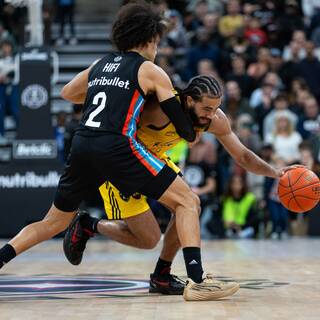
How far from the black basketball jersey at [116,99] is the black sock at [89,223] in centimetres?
116

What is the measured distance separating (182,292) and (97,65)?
64.1 inches

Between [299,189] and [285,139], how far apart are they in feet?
25.4

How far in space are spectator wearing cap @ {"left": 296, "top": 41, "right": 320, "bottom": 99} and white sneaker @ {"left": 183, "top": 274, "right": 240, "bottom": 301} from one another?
34.7 ft

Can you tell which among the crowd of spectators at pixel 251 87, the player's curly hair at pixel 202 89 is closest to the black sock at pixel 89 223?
the player's curly hair at pixel 202 89

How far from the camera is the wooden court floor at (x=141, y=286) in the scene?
5.68 meters

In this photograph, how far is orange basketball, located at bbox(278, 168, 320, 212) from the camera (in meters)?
6.89

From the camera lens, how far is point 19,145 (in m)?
13.4

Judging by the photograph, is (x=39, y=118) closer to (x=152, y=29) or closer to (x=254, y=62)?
(x=254, y=62)

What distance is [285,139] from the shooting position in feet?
47.8

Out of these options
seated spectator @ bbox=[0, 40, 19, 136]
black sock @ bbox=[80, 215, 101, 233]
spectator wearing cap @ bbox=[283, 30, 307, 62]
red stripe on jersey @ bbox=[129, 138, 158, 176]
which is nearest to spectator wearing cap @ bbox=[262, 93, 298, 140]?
spectator wearing cap @ bbox=[283, 30, 307, 62]

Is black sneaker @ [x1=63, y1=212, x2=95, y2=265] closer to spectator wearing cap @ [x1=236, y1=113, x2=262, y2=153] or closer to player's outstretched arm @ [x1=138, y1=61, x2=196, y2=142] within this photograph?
player's outstretched arm @ [x1=138, y1=61, x2=196, y2=142]

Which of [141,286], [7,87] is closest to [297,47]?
[7,87]

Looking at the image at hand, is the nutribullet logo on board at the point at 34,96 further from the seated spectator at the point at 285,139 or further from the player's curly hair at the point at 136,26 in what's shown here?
the player's curly hair at the point at 136,26

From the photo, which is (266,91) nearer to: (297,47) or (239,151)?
(297,47)
